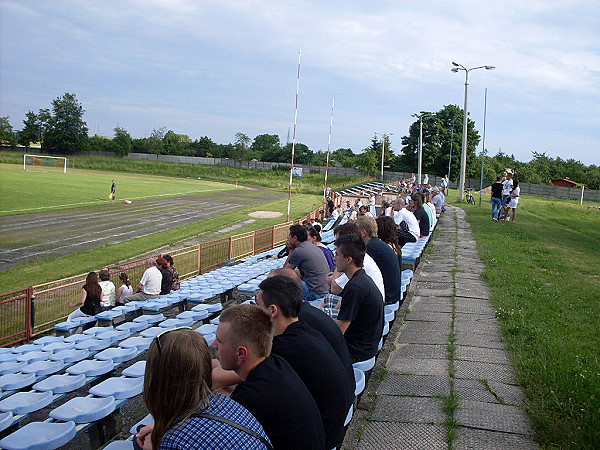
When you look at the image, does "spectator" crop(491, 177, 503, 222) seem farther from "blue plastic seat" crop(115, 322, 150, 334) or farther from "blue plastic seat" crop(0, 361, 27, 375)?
"blue plastic seat" crop(0, 361, 27, 375)

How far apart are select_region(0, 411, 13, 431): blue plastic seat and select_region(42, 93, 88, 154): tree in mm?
99501

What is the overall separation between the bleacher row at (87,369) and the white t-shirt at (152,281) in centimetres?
81

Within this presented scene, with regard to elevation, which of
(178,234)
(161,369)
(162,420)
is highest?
(161,369)

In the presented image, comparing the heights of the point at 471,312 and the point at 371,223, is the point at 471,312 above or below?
below

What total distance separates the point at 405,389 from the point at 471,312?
3393 mm

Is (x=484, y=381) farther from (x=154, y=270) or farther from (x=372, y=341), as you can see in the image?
(x=154, y=270)

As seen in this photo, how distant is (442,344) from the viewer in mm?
7012

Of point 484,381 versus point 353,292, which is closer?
point 353,292

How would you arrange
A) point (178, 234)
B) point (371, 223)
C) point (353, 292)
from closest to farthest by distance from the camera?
1. point (353, 292)
2. point (371, 223)
3. point (178, 234)

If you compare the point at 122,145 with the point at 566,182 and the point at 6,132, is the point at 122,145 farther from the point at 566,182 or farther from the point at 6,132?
the point at 566,182

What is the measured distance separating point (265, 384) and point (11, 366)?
433cm

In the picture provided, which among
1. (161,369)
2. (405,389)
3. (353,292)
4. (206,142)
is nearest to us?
(161,369)

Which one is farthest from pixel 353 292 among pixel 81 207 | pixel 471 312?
pixel 81 207

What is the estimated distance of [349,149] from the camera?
420 feet
